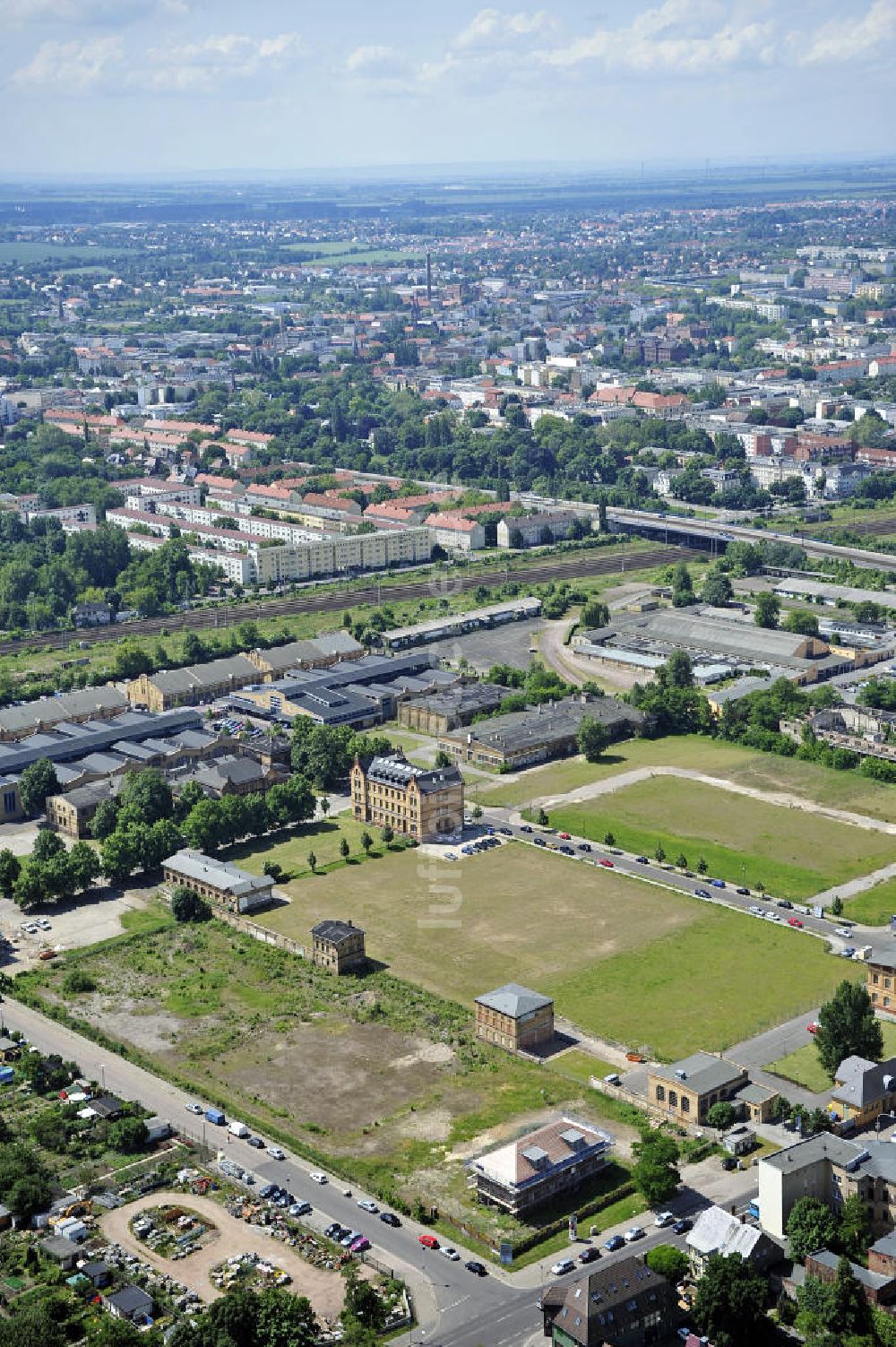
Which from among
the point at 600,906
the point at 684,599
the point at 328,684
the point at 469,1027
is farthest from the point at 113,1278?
the point at 684,599

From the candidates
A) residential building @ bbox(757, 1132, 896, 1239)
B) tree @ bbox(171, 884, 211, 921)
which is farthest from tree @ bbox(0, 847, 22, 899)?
residential building @ bbox(757, 1132, 896, 1239)

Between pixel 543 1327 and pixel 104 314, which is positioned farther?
pixel 104 314

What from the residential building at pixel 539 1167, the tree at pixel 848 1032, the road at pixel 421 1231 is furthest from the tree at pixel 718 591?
the residential building at pixel 539 1167

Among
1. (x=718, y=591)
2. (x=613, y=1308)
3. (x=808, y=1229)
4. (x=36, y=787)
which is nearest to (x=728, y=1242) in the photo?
(x=808, y=1229)

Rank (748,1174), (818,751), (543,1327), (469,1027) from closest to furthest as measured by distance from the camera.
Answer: (543,1327) → (748,1174) → (469,1027) → (818,751)

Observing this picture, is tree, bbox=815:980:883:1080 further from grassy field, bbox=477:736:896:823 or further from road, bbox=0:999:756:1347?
grassy field, bbox=477:736:896:823

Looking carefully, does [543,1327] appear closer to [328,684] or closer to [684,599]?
[328,684]

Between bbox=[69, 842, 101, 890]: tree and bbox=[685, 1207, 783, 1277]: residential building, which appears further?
bbox=[69, 842, 101, 890]: tree
